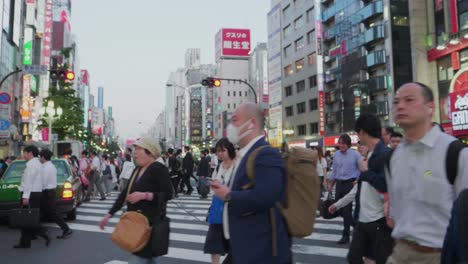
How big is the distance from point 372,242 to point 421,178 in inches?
71.7

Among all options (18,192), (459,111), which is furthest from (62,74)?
(459,111)

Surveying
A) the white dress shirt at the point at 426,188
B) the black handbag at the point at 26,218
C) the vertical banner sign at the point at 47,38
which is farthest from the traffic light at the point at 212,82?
the vertical banner sign at the point at 47,38

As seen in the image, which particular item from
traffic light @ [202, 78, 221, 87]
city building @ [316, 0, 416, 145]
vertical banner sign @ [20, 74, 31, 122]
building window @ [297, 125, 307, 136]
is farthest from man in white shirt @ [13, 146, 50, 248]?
building window @ [297, 125, 307, 136]

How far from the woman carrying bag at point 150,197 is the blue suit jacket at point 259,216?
1.55 m

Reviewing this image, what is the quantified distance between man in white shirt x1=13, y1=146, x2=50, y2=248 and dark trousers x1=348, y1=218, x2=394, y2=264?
5.47 meters

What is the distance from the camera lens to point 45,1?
49531 mm

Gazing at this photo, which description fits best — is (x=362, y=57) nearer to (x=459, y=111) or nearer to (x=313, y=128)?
(x=313, y=128)

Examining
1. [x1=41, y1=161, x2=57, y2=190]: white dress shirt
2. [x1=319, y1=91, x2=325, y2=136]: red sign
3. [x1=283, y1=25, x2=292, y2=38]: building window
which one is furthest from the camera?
[x1=283, y1=25, x2=292, y2=38]: building window

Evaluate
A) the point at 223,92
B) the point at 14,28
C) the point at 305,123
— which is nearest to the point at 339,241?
the point at 14,28

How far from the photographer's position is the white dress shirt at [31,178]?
7.33m

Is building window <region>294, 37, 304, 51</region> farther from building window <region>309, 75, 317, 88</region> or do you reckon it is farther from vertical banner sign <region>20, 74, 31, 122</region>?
vertical banner sign <region>20, 74, 31, 122</region>

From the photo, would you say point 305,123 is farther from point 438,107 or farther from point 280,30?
point 438,107

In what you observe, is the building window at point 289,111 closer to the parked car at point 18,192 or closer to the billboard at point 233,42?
the billboard at point 233,42

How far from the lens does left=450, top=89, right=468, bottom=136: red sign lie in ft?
84.5
